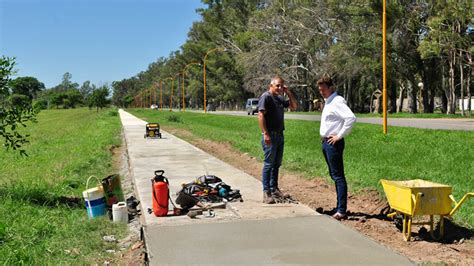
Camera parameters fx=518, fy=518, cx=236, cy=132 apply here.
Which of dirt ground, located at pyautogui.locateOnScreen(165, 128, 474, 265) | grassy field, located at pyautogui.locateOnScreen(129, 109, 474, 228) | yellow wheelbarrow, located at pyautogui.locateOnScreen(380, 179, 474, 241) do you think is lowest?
dirt ground, located at pyautogui.locateOnScreen(165, 128, 474, 265)

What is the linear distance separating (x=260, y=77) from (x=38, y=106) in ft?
163

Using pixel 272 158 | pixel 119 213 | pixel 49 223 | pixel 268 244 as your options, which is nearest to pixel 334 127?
pixel 272 158

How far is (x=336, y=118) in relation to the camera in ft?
21.6

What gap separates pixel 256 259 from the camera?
5.04 metres

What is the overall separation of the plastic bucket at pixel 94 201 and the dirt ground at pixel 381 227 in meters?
3.08

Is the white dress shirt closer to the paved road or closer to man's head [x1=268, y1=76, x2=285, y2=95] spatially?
man's head [x1=268, y1=76, x2=285, y2=95]

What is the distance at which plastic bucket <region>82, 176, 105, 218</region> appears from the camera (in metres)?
7.22

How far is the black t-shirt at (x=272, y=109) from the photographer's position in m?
7.27

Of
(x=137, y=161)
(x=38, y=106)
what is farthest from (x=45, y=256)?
(x=137, y=161)

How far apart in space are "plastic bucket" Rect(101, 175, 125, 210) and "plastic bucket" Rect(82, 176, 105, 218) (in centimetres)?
13

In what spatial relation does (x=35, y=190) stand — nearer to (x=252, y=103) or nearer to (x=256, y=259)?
(x=256, y=259)

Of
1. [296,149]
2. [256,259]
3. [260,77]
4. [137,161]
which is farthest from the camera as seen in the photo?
[260,77]

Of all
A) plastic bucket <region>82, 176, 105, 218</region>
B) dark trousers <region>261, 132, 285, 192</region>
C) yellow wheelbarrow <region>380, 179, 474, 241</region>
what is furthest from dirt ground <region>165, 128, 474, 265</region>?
plastic bucket <region>82, 176, 105, 218</region>

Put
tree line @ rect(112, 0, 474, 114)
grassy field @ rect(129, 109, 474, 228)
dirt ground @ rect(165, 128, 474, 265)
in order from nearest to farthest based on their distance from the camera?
dirt ground @ rect(165, 128, 474, 265) → grassy field @ rect(129, 109, 474, 228) → tree line @ rect(112, 0, 474, 114)
